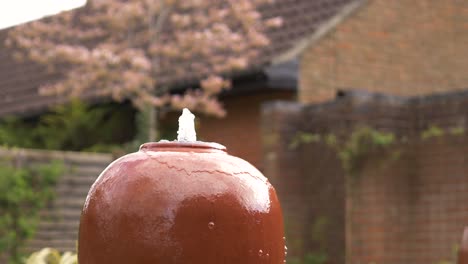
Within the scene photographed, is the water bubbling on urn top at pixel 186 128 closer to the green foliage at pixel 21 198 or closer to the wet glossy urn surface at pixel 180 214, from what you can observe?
the wet glossy urn surface at pixel 180 214

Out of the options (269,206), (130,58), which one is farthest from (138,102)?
(269,206)

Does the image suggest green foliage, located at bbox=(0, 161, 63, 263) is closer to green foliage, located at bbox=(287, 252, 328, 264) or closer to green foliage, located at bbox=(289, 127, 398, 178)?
green foliage, located at bbox=(287, 252, 328, 264)

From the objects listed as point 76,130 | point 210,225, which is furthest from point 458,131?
point 76,130

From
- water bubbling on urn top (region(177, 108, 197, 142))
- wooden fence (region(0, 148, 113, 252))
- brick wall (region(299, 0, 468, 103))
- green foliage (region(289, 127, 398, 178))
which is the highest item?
brick wall (region(299, 0, 468, 103))

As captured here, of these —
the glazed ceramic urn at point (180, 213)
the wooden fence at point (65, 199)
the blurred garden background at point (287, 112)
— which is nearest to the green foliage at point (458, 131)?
the blurred garden background at point (287, 112)

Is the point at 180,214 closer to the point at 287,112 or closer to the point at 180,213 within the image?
the point at 180,213

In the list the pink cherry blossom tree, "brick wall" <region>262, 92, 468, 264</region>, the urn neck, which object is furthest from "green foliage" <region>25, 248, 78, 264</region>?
the pink cherry blossom tree
